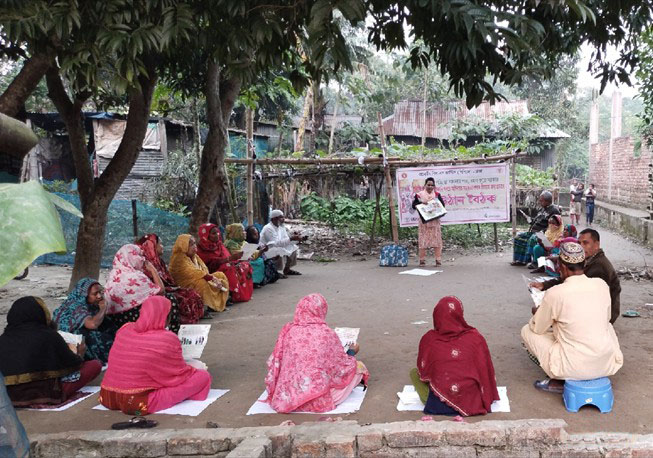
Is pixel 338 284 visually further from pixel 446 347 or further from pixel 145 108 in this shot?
pixel 446 347

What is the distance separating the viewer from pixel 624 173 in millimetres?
22531

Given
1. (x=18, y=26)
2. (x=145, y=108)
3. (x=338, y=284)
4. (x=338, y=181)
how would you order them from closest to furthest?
1. (x=18, y=26)
2. (x=145, y=108)
3. (x=338, y=284)
4. (x=338, y=181)

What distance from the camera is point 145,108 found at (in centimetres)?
747

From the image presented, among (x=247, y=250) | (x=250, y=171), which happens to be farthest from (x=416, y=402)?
(x=250, y=171)

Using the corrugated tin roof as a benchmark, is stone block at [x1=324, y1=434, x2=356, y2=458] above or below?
below

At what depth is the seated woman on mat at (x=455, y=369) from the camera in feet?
13.5

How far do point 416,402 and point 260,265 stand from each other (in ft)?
18.6

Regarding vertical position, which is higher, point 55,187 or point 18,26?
point 18,26

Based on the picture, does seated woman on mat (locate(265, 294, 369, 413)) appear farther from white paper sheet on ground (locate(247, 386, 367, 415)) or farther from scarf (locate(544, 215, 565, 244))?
scarf (locate(544, 215, 565, 244))

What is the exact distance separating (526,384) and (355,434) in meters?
1.74

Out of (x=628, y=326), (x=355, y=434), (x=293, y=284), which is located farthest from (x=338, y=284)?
(x=355, y=434)

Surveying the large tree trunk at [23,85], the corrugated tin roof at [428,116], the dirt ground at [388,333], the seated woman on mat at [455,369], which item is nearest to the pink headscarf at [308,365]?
the dirt ground at [388,333]

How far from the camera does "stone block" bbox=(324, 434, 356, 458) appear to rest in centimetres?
364

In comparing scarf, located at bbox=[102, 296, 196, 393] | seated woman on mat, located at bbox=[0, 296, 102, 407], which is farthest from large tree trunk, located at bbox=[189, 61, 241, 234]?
scarf, located at bbox=[102, 296, 196, 393]
